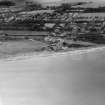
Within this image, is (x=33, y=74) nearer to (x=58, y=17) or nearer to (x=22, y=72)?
(x=22, y=72)

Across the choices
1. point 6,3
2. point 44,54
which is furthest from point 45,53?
point 6,3

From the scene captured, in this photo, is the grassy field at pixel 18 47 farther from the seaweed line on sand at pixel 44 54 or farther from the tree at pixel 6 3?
the tree at pixel 6 3

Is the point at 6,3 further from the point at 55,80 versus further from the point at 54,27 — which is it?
the point at 55,80

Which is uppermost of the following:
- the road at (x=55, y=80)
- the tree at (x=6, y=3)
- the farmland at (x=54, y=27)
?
the tree at (x=6, y=3)

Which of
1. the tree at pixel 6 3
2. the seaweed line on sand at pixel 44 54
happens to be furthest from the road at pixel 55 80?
the tree at pixel 6 3

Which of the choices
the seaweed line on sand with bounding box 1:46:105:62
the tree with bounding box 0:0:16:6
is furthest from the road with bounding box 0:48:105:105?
the tree with bounding box 0:0:16:6

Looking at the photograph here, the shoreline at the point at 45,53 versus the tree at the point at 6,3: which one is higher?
the tree at the point at 6,3

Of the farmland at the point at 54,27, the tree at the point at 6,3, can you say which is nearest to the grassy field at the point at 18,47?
the farmland at the point at 54,27

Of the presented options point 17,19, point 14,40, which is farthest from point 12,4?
point 14,40

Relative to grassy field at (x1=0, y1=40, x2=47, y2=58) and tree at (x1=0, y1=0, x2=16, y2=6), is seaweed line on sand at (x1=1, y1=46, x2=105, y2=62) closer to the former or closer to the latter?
grassy field at (x1=0, y1=40, x2=47, y2=58)
